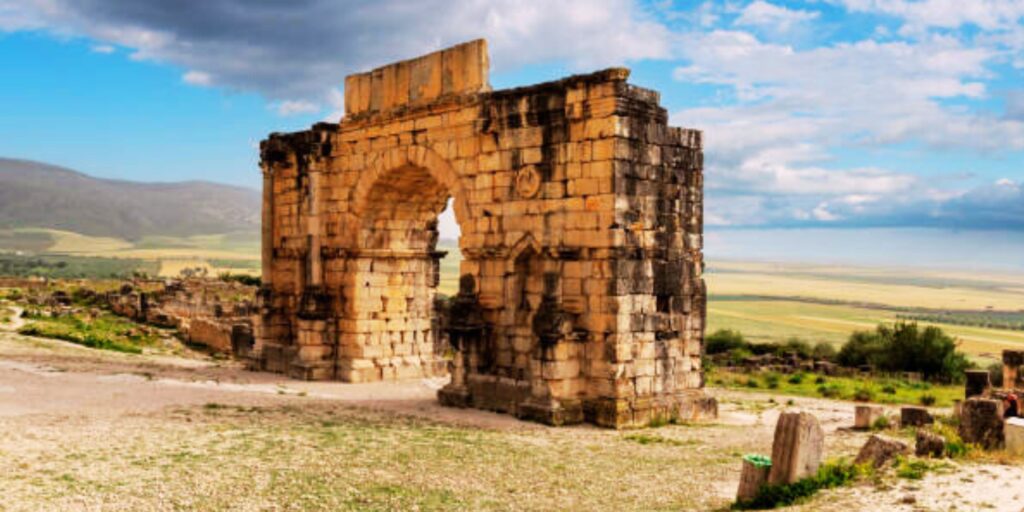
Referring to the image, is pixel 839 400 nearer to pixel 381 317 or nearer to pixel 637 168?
pixel 637 168

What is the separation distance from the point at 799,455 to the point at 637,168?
609 centimetres

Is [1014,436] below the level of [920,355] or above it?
above

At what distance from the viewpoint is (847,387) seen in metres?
19.4

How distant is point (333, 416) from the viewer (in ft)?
43.9

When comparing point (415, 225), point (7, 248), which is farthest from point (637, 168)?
point (7, 248)

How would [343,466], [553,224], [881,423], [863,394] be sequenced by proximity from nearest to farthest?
1. [343,466]
2. [881,423]
3. [553,224]
4. [863,394]

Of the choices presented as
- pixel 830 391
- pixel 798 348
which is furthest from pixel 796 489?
pixel 798 348

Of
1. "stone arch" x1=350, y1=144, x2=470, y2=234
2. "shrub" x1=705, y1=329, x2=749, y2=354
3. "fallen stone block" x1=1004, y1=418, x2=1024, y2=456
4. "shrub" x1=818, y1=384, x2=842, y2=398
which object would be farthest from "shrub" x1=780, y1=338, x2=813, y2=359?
"fallen stone block" x1=1004, y1=418, x2=1024, y2=456

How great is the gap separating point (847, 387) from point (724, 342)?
862 centimetres

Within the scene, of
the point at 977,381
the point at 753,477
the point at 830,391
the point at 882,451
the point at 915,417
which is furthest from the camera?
the point at 830,391

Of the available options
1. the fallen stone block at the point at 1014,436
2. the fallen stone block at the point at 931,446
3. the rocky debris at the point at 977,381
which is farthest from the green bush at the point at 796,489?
the rocky debris at the point at 977,381

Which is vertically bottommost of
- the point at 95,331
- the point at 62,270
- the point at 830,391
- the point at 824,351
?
the point at 830,391

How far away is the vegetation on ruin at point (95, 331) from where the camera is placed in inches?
886

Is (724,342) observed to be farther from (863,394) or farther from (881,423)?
(881,423)
